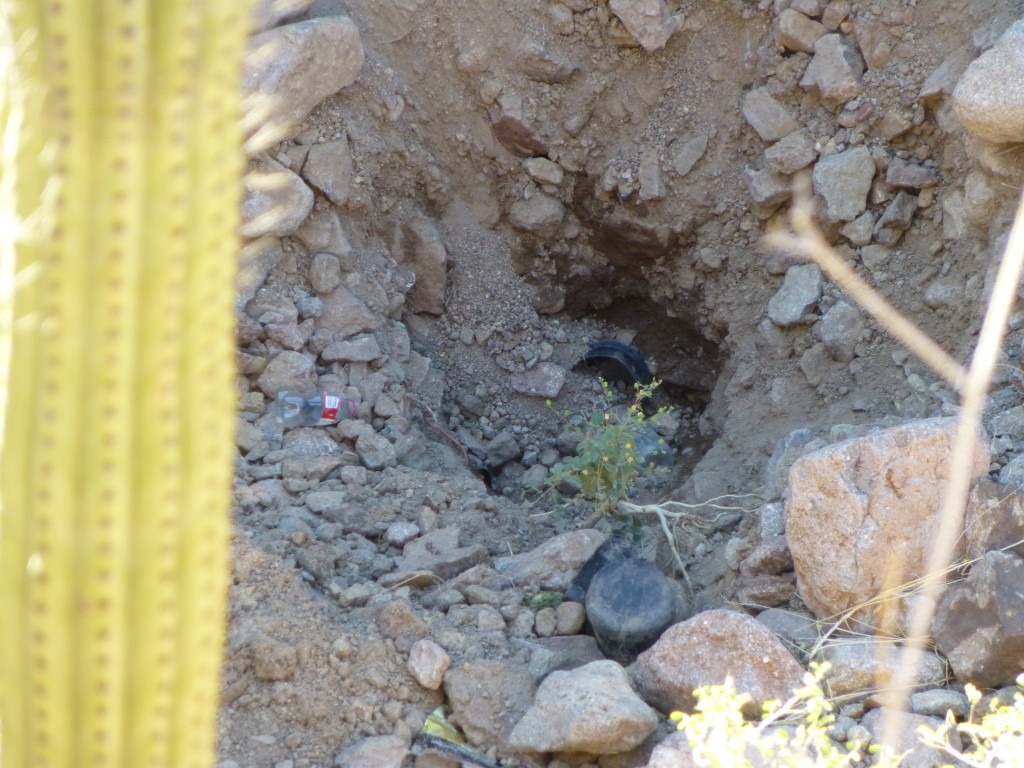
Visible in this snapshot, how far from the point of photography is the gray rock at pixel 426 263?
471cm

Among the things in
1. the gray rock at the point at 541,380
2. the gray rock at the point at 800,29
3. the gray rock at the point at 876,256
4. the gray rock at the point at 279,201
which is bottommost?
the gray rock at the point at 541,380

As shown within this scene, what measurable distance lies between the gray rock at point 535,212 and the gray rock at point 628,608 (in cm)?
253

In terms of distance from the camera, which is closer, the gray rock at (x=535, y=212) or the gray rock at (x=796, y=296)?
the gray rock at (x=796, y=296)

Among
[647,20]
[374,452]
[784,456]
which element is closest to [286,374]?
[374,452]

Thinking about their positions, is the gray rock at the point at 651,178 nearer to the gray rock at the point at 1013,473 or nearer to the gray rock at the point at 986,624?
the gray rock at the point at 1013,473

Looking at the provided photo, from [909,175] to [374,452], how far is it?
8.37 feet

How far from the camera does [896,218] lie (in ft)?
13.3

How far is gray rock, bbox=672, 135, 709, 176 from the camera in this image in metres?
4.80

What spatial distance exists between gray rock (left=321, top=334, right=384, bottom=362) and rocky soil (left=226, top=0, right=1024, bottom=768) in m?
0.02

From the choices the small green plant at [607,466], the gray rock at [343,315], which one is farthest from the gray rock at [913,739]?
the gray rock at [343,315]

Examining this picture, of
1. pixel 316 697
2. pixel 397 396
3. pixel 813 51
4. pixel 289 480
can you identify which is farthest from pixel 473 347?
pixel 316 697

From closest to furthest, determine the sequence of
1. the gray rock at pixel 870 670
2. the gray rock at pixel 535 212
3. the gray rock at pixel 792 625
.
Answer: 1. the gray rock at pixel 870 670
2. the gray rock at pixel 792 625
3. the gray rock at pixel 535 212

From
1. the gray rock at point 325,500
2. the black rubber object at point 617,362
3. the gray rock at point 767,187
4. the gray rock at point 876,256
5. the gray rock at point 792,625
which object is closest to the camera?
the gray rock at point 792,625

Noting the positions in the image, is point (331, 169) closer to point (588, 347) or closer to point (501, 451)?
point (501, 451)
